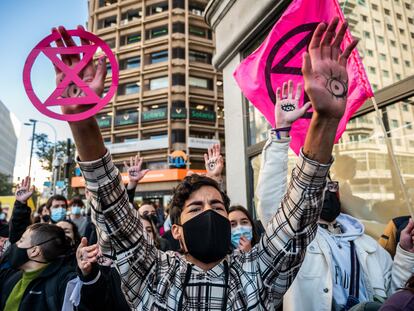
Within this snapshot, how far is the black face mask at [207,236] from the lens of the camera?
134cm

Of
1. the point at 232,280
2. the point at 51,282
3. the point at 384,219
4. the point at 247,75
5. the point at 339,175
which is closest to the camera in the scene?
the point at 232,280

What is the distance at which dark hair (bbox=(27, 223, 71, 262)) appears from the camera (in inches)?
96.3

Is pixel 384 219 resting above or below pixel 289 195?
below

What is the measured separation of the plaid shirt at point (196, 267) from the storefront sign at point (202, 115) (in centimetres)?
2562

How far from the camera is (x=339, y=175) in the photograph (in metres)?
4.69

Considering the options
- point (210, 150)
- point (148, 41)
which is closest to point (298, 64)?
point (210, 150)

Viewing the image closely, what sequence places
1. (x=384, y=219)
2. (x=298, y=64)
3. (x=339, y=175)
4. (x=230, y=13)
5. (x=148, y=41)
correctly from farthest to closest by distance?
(x=148, y=41) < (x=230, y=13) < (x=339, y=175) < (x=384, y=219) < (x=298, y=64)

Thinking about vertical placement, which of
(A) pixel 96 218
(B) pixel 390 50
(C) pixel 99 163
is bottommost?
(A) pixel 96 218

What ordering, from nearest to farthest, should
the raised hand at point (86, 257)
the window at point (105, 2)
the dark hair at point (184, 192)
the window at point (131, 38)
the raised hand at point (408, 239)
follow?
the dark hair at point (184, 192) → the raised hand at point (86, 257) → the raised hand at point (408, 239) → the window at point (131, 38) → the window at point (105, 2)

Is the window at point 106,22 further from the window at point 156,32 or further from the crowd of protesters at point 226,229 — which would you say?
the crowd of protesters at point 226,229

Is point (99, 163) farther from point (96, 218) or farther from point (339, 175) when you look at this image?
point (339, 175)

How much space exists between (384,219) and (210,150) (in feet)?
8.88

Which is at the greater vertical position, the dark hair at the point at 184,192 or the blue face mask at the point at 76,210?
the dark hair at the point at 184,192

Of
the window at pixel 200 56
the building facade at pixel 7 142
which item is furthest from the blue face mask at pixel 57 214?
the building facade at pixel 7 142
